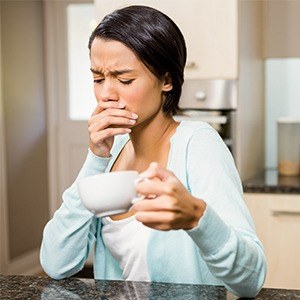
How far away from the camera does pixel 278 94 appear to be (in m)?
3.44

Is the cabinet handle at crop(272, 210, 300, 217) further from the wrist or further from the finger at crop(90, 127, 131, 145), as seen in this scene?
the wrist

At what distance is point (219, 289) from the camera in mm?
1104

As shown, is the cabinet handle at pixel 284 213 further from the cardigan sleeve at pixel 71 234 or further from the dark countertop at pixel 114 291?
the dark countertop at pixel 114 291

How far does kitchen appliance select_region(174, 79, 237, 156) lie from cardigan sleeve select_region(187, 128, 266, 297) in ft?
5.15

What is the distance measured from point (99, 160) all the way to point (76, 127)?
3.60m

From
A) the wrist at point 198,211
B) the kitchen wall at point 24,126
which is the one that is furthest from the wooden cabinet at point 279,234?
the kitchen wall at point 24,126

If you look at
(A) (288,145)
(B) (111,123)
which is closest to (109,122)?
(B) (111,123)

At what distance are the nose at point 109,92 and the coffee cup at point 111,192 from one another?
12.2 inches

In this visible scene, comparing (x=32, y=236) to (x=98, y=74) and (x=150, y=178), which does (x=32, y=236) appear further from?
(x=150, y=178)

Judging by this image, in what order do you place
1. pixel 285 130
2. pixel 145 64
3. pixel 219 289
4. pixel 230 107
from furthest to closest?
pixel 285 130, pixel 230 107, pixel 145 64, pixel 219 289

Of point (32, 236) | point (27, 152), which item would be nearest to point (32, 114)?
point (27, 152)

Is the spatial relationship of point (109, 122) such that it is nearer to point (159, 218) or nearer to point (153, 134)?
point (153, 134)

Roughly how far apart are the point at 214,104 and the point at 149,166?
1630 mm

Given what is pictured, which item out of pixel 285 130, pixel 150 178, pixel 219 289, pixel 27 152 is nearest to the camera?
pixel 150 178
